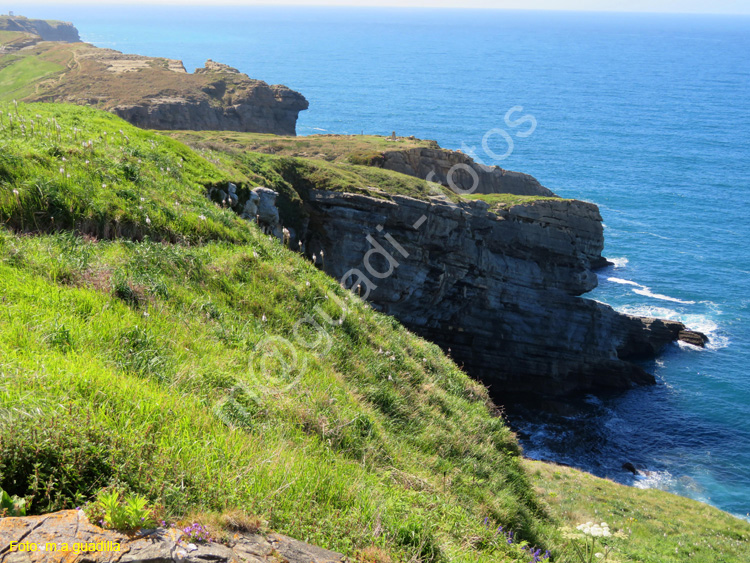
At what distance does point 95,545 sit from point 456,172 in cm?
5194

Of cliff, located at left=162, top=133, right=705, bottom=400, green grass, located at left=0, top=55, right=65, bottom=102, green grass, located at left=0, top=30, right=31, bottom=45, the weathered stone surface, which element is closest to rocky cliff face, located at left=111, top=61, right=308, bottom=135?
green grass, located at left=0, top=55, right=65, bottom=102

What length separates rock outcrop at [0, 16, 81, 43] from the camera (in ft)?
515

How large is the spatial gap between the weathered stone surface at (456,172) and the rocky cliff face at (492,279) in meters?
12.3

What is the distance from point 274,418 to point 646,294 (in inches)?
2215

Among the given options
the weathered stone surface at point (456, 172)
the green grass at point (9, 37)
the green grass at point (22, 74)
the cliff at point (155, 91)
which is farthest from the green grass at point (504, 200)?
the green grass at point (9, 37)

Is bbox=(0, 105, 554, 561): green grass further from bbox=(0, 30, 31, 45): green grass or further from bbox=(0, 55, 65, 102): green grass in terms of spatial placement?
bbox=(0, 30, 31, 45): green grass

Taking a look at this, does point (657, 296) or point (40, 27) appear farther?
point (40, 27)

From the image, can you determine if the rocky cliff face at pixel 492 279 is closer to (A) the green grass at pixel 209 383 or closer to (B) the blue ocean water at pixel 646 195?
(B) the blue ocean water at pixel 646 195

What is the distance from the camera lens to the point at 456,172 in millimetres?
53094

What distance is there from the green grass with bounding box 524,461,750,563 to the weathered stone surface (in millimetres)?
32185

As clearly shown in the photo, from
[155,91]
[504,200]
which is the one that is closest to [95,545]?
[504,200]

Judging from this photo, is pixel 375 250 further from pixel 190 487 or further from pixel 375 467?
pixel 190 487

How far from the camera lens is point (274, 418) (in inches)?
280

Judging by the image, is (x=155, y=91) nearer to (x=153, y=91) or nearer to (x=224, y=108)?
(x=153, y=91)
